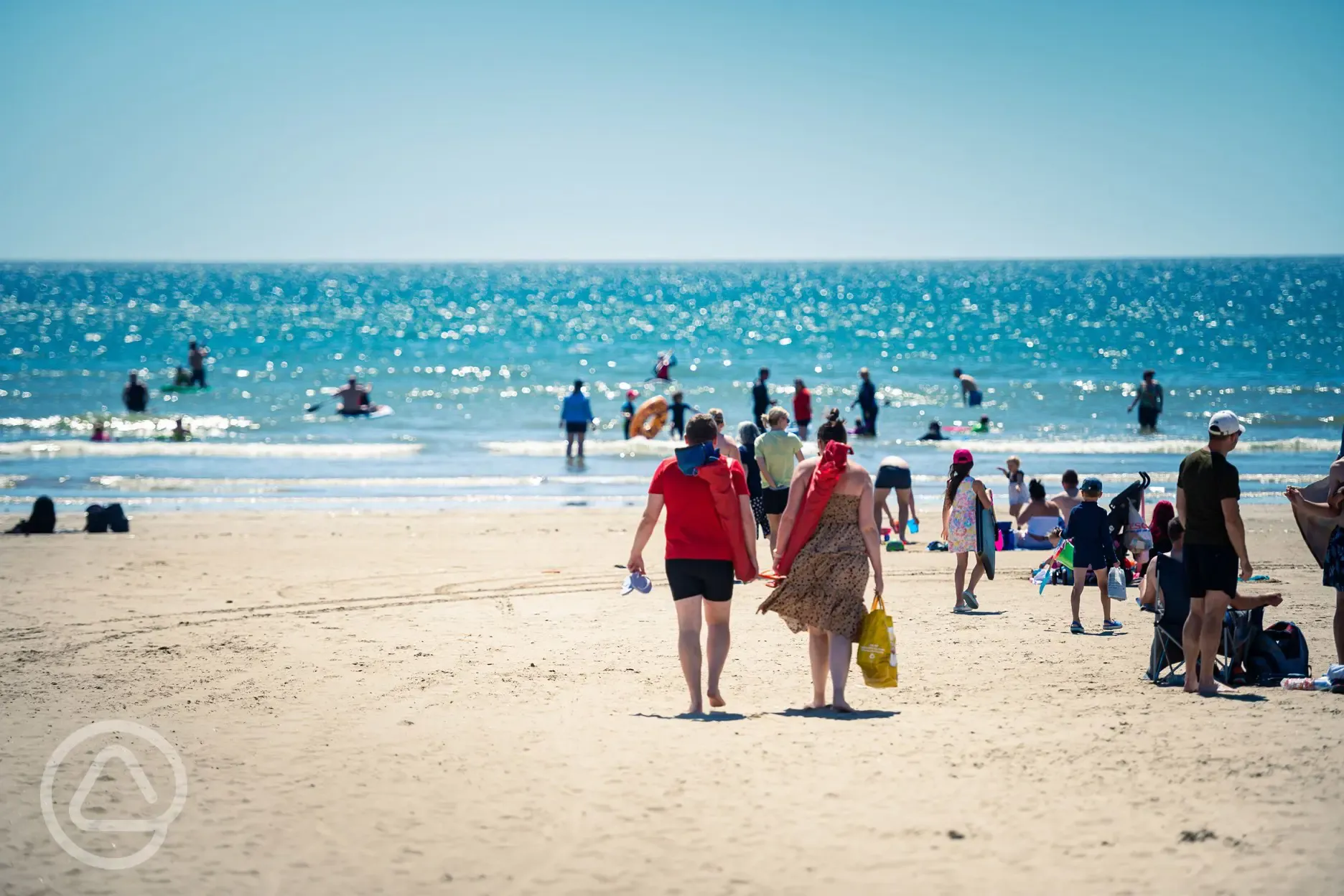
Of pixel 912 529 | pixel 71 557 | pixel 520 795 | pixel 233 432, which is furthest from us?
pixel 233 432

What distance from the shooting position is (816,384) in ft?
140

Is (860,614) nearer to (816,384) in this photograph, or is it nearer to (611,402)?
(611,402)

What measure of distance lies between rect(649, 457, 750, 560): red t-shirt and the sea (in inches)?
438

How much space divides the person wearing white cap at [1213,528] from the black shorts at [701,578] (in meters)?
2.37

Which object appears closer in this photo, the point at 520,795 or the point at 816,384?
the point at 520,795

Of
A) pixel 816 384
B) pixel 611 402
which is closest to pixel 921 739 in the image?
pixel 611 402

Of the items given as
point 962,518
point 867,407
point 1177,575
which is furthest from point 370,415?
point 1177,575

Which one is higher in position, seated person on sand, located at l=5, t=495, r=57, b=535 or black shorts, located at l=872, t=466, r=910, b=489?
black shorts, located at l=872, t=466, r=910, b=489

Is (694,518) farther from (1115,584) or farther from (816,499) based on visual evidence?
(1115,584)

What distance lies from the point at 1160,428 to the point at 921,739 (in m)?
25.3

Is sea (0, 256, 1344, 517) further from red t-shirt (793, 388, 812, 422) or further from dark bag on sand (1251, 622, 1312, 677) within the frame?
dark bag on sand (1251, 622, 1312, 677)

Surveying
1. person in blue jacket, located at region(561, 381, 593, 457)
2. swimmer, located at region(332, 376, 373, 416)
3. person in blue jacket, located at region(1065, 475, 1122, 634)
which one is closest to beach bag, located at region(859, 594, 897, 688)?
person in blue jacket, located at region(1065, 475, 1122, 634)

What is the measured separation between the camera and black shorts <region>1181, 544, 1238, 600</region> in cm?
629

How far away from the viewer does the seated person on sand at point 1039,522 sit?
1259 cm
